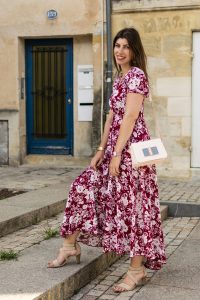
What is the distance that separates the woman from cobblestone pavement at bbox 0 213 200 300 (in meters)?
0.18

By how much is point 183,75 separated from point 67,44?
2453mm

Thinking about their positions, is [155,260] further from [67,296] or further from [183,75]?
[183,75]

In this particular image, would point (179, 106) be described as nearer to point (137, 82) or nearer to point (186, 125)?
point (186, 125)

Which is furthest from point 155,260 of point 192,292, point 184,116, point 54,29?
point 54,29

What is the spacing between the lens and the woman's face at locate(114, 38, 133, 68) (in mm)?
4734

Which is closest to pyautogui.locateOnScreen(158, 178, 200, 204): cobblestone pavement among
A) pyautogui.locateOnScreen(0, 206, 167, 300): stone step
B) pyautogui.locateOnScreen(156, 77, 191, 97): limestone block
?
pyautogui.locateOnScreen(156, 77, 191, 97): limestone block

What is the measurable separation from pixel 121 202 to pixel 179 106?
6216 millimetres

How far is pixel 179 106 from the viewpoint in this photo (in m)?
10.7

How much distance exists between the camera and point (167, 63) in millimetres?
10695

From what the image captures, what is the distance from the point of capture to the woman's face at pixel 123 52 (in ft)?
15.5

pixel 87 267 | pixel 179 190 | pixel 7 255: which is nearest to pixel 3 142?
pixel 179 190

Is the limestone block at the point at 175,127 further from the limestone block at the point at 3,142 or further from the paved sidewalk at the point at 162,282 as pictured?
the paved sidewalk at the point at 162,282

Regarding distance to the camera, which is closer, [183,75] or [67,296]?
[67,296]

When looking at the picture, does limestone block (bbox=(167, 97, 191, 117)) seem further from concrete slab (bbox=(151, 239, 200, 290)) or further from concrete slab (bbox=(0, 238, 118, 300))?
concrete slab (bbox=(0, 238, 118, 300))
